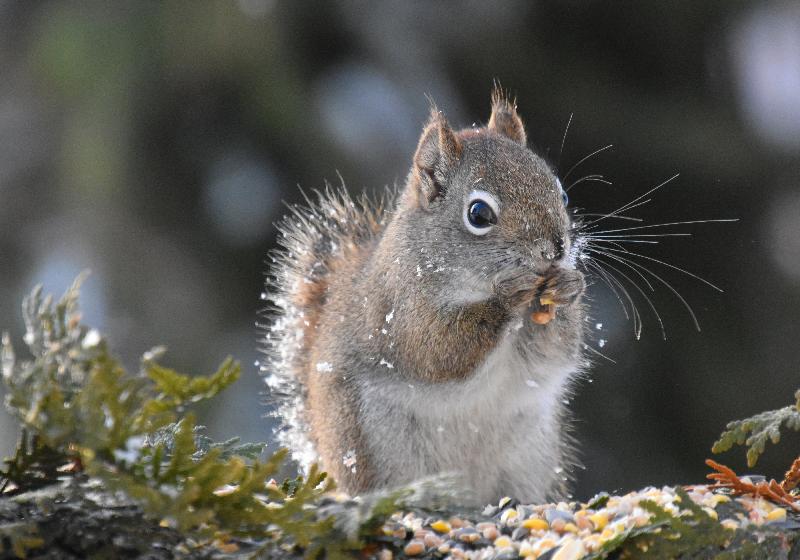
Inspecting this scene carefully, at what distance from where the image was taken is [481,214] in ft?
5.29

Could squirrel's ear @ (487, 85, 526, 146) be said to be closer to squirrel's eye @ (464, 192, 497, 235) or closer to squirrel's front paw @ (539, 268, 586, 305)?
squirrel's eye @ (464, 192, 497, 235)

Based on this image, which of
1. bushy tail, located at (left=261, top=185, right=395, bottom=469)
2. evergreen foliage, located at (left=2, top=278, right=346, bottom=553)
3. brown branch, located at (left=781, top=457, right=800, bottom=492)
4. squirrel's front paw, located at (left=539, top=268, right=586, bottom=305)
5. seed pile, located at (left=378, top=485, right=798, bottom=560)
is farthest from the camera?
bushy tail, located at (left=261, top=185, right=395, bottom=469)

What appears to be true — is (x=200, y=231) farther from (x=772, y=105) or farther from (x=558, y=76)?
(x=772, y=105)

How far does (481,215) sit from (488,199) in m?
0.03

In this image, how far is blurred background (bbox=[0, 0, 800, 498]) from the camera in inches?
112

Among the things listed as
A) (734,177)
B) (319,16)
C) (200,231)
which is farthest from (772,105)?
(200,231)

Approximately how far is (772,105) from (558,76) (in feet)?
2.63

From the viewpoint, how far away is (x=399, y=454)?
158cm

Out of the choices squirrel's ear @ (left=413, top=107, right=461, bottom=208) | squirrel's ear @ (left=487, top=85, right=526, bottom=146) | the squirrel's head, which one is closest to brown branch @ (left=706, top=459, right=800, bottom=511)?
the squirrel's head

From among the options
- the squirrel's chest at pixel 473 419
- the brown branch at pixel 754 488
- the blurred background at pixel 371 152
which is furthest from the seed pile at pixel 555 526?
the blurred background at pixel 371 152

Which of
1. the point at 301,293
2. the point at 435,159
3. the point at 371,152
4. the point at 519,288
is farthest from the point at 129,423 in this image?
the point at 371,152

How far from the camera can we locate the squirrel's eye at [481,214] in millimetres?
1601

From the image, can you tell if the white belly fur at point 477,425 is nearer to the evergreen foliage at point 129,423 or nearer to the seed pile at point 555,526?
the seed pile at point 555,526

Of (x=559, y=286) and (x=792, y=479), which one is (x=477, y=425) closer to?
(x=559, y=286)
